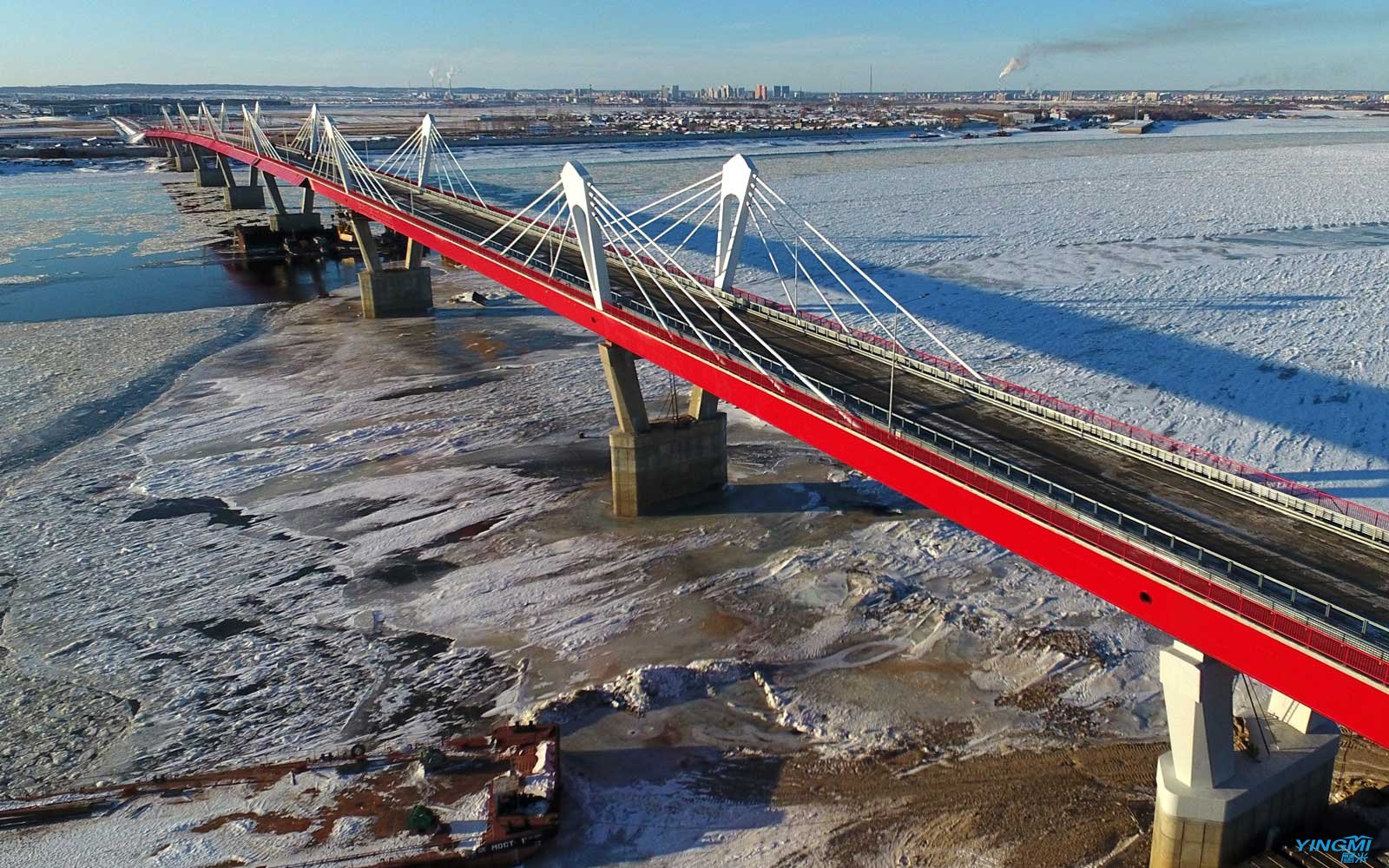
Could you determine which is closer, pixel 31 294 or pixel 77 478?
pixel 77 478

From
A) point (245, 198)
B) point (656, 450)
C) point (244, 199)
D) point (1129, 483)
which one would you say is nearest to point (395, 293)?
point (656, 450)

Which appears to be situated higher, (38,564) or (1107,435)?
(1107,435)

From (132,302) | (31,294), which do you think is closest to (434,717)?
(132,302)

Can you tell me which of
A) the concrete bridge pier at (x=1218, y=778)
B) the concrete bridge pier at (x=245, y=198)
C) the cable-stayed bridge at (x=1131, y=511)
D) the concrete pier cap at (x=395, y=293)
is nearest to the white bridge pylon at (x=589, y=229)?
the cable-stayed bridge at (x=1131, y=511)

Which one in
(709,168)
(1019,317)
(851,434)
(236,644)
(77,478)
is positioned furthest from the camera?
(709,168)

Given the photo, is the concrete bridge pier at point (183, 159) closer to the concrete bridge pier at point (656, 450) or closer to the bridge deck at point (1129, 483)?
the concrete bridge pier at point (656, 450)

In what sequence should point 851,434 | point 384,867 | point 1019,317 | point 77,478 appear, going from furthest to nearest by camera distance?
point 1019,317 → point 77,478 → point 851,434 → point 384,867

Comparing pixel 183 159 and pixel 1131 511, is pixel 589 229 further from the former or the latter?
pixel 183 159

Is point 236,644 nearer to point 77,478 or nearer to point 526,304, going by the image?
→ point 77,478

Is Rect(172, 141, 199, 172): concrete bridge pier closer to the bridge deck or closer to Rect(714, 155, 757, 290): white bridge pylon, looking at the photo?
Rect(714, 155, 757, 290): white bridge pylon
